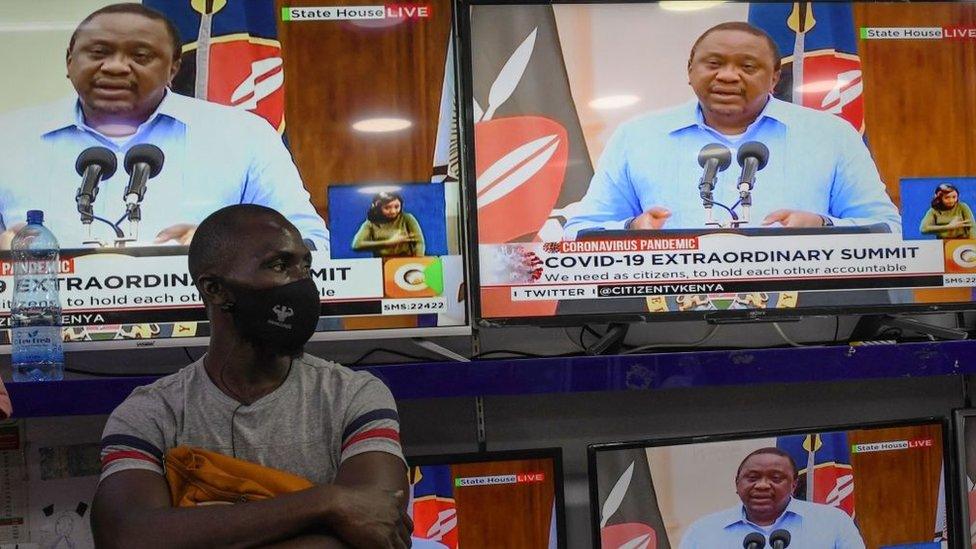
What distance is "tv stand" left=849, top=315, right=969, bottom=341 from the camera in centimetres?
272

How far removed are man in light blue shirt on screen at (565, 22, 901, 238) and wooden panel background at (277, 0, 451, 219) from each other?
522mm

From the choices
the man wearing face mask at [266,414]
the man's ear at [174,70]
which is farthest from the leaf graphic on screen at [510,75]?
the man wearing face mask at [266,414]

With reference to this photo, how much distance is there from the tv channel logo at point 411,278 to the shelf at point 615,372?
0.93ft

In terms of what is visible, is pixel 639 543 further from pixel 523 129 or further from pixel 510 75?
pixel 510 75

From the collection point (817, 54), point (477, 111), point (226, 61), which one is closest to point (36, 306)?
point (226, 61)

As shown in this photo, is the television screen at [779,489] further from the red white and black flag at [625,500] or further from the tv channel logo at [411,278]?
the tv channel logo at [411,278]

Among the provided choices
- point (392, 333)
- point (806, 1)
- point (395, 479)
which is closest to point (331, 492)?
point (395, 479)

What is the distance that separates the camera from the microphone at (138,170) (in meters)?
2.51

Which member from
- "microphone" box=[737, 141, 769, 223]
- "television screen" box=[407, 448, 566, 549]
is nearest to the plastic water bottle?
"television screen" box=[407, 448, 566, 549]

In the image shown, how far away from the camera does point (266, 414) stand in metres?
1.47

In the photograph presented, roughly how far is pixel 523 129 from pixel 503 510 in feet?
3.54

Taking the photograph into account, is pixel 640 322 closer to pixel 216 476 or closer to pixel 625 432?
pixel 625 432

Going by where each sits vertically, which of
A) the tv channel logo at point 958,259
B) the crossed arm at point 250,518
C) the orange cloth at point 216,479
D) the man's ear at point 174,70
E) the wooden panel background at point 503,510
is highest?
the man's ear at point 174,70

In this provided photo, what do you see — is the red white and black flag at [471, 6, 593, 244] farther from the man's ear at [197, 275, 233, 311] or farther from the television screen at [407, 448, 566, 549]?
the man's ear at [197, 275, 233, 311]
